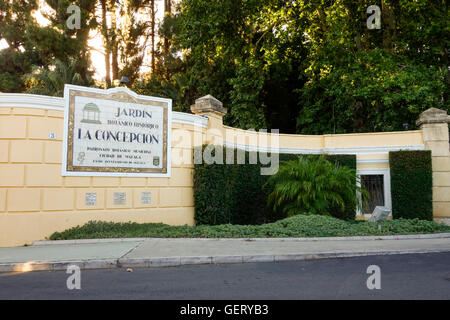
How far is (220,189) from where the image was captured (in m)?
12.2

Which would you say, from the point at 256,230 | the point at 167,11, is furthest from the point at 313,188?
the point at 167,11

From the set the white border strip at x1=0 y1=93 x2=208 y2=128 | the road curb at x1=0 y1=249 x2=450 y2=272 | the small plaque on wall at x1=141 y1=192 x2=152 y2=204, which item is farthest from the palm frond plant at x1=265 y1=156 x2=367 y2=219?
the white border strip at x1=0 y1=93 x2=208 y2=128

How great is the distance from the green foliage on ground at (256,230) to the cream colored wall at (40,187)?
43cm

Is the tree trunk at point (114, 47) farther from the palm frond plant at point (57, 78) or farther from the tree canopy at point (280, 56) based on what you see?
the palm frond plant at point (57, 78)

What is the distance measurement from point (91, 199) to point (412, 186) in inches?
479

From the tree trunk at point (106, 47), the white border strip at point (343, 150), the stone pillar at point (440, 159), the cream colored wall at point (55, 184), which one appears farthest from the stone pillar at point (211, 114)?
the tree trunk at point (106, 47)

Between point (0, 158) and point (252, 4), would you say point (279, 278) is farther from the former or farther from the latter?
point (252, 4)

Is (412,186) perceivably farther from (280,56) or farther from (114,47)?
(114,47)

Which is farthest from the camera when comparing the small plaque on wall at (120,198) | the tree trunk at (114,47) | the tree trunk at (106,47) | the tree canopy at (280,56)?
the tree trunk at (114,47)

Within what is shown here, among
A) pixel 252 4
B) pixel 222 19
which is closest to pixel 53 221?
pixel 222 19

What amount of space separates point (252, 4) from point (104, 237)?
605 inches

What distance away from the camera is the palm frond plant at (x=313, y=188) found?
12203mm

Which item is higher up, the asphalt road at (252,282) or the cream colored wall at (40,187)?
the cream colored wall at (40,187)

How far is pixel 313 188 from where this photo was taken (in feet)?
40.4
